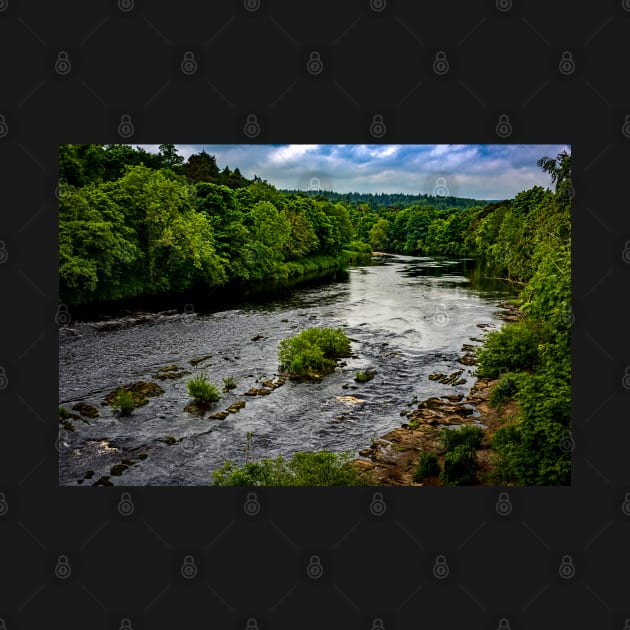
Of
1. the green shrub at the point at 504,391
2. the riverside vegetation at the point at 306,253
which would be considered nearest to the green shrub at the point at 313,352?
the riverside vegetation at the point at 306,253

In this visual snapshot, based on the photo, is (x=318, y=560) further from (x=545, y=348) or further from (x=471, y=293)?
(x=471, y=293)

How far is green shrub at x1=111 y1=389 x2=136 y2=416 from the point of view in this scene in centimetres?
1207

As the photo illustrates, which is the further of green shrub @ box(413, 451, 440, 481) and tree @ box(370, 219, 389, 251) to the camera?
tree @ box(370, 219, 389, 251)

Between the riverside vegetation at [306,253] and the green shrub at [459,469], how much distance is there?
2 cm

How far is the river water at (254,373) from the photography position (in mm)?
10484

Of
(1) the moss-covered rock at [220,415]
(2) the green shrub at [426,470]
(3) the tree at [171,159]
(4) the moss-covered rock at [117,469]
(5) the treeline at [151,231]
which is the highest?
(3) the tree at [171,159]

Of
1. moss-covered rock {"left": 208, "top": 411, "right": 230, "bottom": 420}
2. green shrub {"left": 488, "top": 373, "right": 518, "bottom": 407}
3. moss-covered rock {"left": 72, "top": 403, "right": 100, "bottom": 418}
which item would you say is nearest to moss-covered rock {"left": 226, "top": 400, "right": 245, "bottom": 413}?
moss-covered rock {"left": 208, "top": 411, "right": 230, "bottom": 420}

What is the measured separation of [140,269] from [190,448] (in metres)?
15.3

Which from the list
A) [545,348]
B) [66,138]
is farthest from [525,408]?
[66,138]

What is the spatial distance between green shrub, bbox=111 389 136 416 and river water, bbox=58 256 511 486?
0.20m

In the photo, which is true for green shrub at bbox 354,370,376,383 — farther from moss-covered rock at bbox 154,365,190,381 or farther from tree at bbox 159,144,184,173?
tree at bbox 159,144,184,173

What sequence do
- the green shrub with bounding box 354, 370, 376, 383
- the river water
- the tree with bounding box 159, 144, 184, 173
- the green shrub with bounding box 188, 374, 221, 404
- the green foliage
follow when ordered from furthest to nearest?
the tree with bounding box 159, 144, 184, 173 → the green shrub with bounding box 354, 370, 376, 383 → the green shrub with bounding box 188, 374, 221, 404 → the river water → the green foliage

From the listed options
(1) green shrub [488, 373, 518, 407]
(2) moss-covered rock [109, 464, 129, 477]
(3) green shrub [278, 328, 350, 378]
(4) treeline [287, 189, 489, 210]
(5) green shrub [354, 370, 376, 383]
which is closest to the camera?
(2) moss-covered rock [109, 464, 129, 477]

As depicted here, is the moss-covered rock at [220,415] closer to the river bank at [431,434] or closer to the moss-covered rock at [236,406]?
the moss-covered rock at [236,406]
